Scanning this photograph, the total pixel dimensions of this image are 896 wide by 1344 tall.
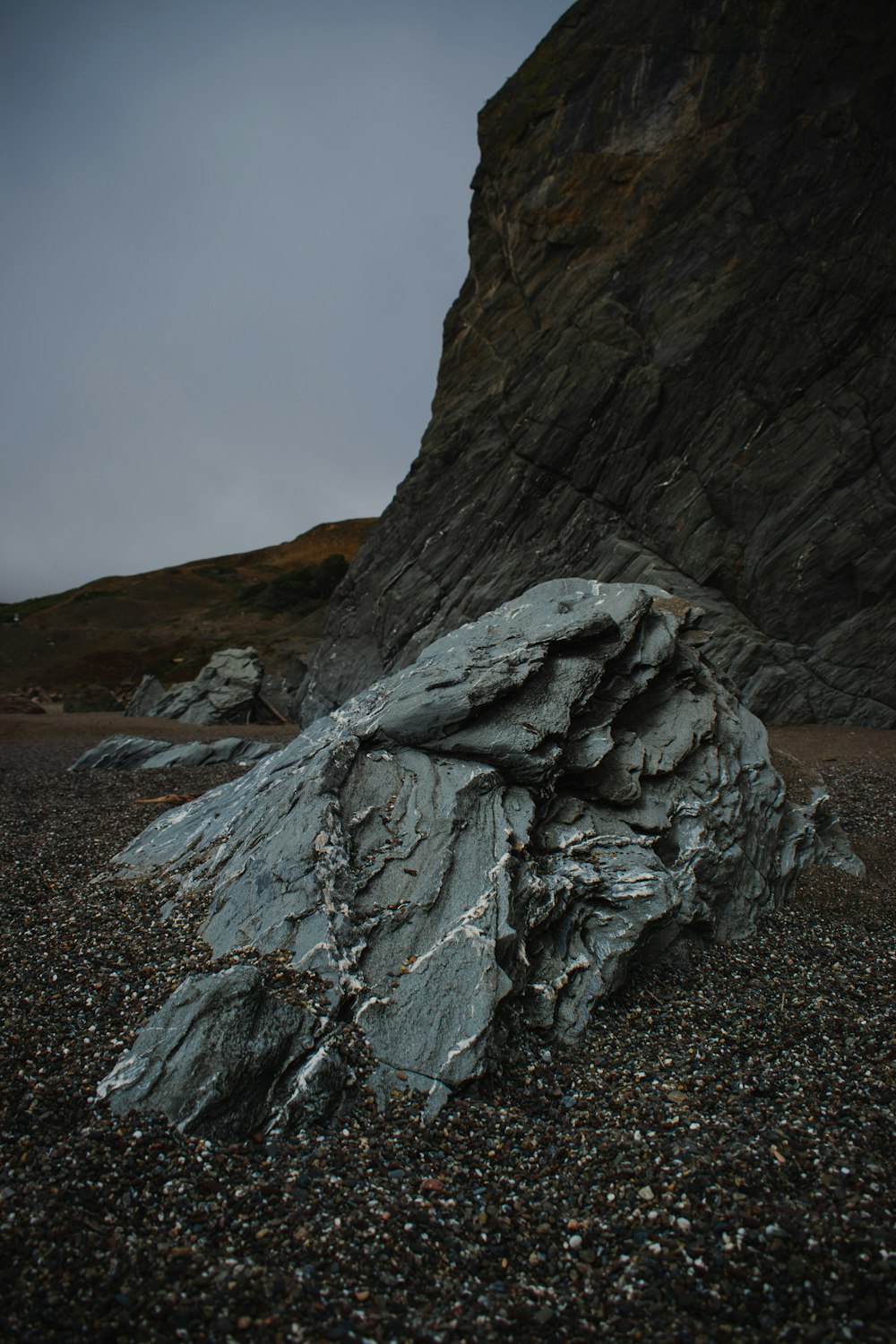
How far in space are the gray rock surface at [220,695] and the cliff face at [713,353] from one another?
37.0 ft

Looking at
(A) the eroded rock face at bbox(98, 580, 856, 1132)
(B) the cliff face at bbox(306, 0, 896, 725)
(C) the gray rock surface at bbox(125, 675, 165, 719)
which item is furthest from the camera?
(C) the gray rock surface at bbox(125, 675, 165, 719)

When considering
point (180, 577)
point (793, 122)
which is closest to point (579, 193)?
point (793, 122)

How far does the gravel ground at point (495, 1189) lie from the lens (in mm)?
3588

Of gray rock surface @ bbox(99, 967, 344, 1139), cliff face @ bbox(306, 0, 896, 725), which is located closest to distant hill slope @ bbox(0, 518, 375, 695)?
cliff face @ bbox(306, 0, 896, 725)

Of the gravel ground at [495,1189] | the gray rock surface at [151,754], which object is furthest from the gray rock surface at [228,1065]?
the gray rock surface at [151,754]

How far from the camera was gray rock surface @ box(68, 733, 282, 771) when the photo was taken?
64.1ft

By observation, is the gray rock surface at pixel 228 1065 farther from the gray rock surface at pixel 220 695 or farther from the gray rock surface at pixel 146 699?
the gray rock surface at pixel 146 699

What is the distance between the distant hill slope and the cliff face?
21870mm

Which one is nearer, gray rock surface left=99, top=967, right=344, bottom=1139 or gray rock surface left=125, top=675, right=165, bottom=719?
gray rock surface left=99, top=967, right=344, bottom=1139

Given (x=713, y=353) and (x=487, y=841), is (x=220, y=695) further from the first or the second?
(x=487, y=841)

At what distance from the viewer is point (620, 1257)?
13.0 feet

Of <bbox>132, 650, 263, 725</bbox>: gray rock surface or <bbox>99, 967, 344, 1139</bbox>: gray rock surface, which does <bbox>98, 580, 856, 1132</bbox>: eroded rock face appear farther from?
<bbox>132, 650, 263, 725</bbox>: gray rock surface

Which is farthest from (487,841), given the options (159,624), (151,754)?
(159,624)

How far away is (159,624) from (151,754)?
48.2 m
